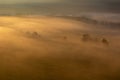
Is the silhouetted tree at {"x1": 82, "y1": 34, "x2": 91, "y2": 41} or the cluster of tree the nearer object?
the cluster of tree

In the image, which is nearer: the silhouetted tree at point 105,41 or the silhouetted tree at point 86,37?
the silhouetted tree at point 105,41

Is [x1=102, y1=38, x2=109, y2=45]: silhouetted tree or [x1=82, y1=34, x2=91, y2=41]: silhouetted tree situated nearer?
[x1=102, y1=38, x2=109, y2=45]: silhouetted tree

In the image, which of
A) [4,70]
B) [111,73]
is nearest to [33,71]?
[4,70]

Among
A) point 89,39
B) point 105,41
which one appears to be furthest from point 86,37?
point 105,41

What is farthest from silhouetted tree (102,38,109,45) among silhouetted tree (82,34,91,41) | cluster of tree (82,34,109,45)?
silhouetted tree (82,34,91,41)

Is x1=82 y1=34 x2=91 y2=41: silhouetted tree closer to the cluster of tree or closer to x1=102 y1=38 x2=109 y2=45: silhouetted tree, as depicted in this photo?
the cluster of tree

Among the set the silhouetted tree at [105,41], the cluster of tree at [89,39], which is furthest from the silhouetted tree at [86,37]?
the silhouetted tree at [105,41]

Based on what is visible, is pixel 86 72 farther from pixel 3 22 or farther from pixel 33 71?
pixel 3 22

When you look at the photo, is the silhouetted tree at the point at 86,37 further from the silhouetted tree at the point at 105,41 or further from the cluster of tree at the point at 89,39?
the silhouetted tree at the point at 105,41

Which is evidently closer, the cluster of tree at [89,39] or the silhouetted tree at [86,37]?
the cluster of tree at [89,39]

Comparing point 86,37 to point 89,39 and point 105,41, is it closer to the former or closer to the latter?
point 89,39

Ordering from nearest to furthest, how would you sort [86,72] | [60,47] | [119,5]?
[86,72], [60,47], [119,5]
